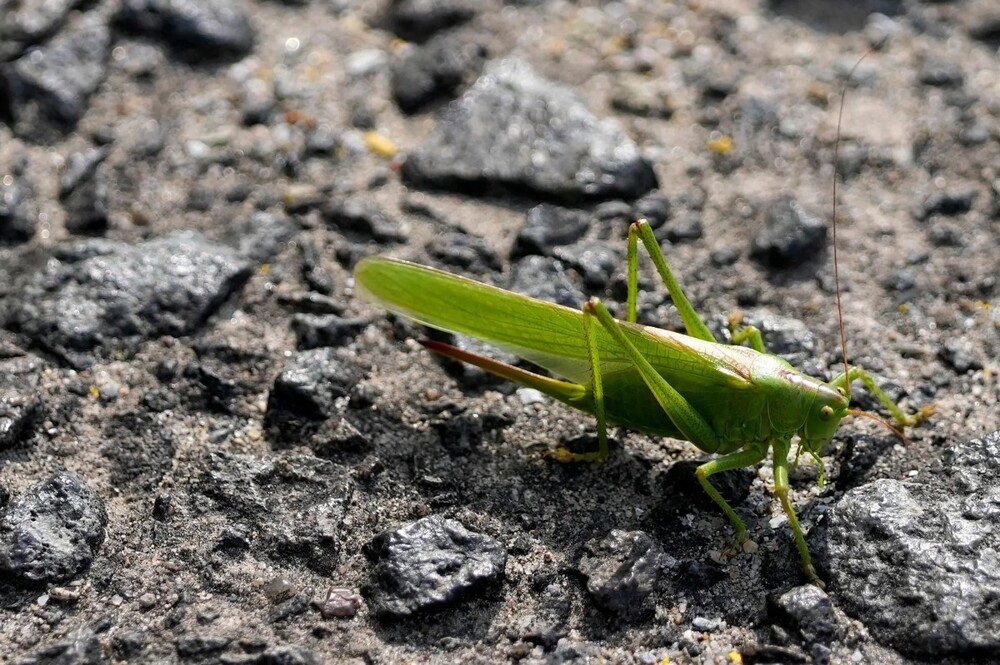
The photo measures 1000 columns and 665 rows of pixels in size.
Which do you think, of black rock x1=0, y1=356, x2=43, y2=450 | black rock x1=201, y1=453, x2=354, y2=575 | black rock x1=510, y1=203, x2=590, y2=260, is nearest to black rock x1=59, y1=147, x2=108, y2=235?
black rock x1=0, y1=356, x2=43, y2=450

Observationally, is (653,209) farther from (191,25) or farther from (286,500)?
(191,25)

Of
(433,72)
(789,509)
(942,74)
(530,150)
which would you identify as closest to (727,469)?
(789,509)

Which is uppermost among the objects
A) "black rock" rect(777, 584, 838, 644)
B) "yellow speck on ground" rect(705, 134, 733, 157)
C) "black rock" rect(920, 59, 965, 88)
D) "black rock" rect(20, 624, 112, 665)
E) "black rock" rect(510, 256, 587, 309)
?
"black rock" rect(920, 59, 965, 88)

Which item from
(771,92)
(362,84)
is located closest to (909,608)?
(771,92)

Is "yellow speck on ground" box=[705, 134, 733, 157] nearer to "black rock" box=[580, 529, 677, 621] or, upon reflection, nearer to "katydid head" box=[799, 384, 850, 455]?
Result: "katydid head" box=[799, 384, 850, 455]

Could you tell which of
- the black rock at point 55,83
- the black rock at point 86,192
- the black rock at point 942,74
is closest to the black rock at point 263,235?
the black rock at point 86,192

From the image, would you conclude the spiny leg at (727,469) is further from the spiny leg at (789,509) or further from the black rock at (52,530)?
the black rock at (52,530)
